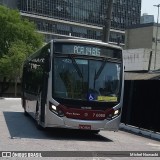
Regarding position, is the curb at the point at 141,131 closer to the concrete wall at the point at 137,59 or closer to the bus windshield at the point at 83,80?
the bus windshield at the point at 83,80

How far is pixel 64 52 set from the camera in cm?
1545

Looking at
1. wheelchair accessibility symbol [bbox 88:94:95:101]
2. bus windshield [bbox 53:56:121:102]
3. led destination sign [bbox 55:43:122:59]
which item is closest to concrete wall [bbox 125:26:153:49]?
led destination sign [bbox 55:43:122:59]

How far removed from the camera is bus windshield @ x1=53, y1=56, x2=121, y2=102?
1516 centimetres

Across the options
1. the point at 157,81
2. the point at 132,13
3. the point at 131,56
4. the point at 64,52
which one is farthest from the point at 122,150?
the point at 132,13

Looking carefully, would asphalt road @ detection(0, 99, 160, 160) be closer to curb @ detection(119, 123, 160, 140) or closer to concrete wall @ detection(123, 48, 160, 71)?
curb @ detection(119, 123, 160, 140)

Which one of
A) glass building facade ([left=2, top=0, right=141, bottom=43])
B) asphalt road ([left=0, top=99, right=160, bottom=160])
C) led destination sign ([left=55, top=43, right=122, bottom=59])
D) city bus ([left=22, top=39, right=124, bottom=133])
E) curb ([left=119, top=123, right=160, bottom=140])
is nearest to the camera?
asphalt road ([left=0, top=99, right=160, bottom=160])

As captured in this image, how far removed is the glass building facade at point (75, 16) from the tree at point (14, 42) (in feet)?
152

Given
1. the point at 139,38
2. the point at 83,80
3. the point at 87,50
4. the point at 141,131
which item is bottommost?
the point at 139,38

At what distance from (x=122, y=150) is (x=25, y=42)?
4805 cm

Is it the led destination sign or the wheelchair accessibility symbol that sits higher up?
the led destination sign

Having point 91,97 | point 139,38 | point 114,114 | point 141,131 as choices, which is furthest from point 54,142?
point 139,38

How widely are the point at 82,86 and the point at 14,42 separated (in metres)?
44.5

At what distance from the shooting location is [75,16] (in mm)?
120438

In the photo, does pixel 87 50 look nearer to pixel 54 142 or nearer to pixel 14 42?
pixel 54 142
